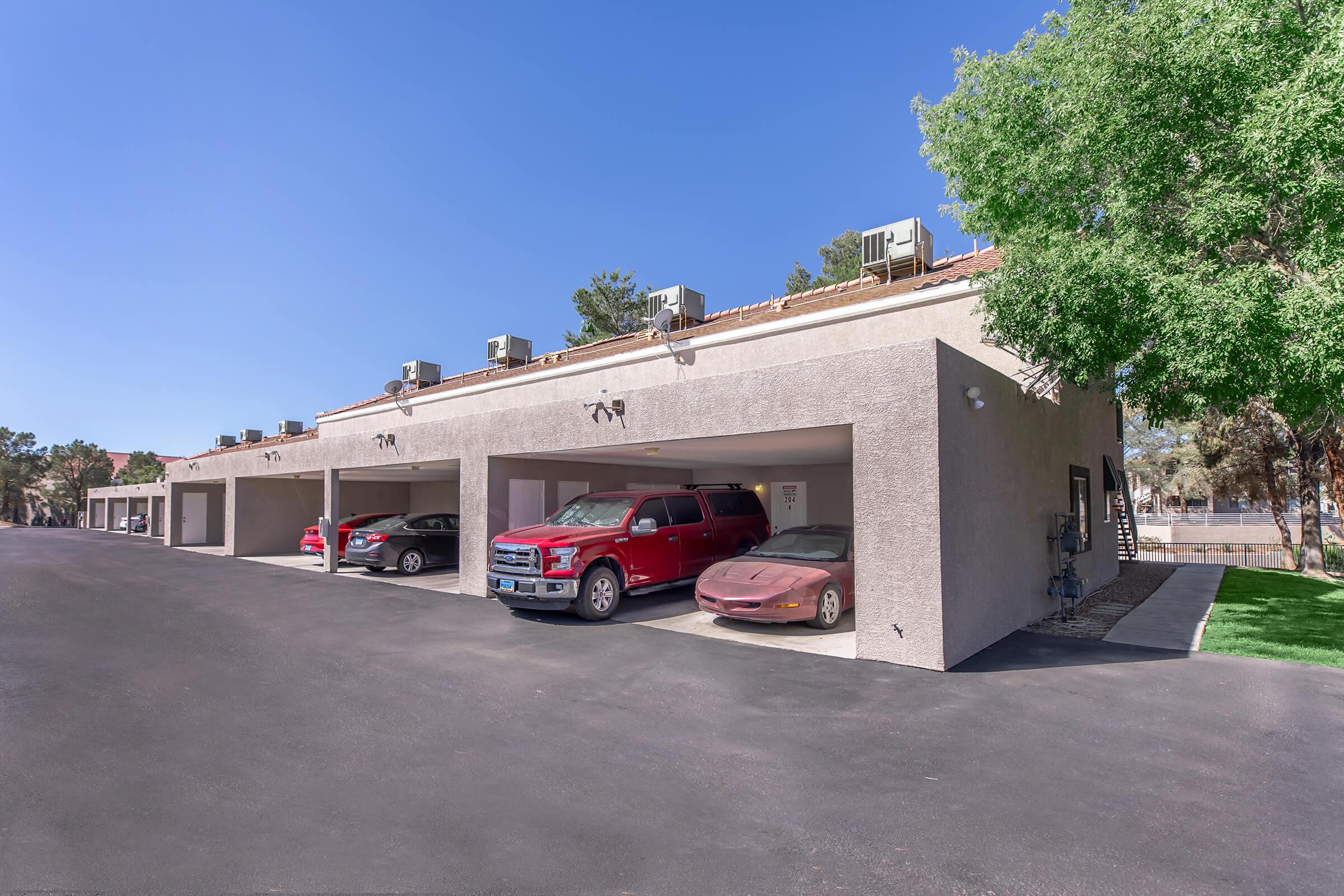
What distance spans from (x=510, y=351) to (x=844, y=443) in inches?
524

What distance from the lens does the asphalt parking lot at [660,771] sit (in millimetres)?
3354

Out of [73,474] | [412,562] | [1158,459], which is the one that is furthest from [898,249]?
[73,474]

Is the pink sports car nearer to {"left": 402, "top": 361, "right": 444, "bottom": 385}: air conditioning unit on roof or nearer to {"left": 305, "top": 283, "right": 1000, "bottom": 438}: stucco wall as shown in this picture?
{"left": 305, "top": 283, "right": 1000, "bottom": 438}: stucco wall

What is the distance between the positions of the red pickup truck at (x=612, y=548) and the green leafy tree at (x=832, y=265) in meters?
22.3

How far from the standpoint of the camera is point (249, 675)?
7.06 meters

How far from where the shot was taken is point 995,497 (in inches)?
331

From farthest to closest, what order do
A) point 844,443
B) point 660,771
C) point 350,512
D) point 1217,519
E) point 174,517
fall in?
point 1217,519 < point 174,517 < point 350,512 < point 844,443 < point 660,771

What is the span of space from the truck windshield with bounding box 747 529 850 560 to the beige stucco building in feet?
4.70

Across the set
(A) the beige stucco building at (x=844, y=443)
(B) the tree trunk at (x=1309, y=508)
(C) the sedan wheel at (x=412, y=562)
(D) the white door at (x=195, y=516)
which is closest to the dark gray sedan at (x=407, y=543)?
(C) the sedan wheel at (x=412, y=562)

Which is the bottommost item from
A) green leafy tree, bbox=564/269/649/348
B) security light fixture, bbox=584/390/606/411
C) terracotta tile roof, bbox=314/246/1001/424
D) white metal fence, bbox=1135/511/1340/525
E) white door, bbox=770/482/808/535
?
white metal fence, bbox=1135/511/1340/525

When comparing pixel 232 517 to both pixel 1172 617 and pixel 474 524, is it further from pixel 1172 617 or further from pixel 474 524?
pixel 1172 617

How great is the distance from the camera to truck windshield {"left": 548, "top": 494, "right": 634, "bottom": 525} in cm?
1081

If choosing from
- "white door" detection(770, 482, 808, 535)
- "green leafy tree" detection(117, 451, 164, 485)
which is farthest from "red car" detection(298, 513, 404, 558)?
"green leafy tree" detection(117, 451, 164, 485)

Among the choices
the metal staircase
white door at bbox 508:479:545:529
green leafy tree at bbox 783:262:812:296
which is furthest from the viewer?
green leafy tree at bbox 783:262:812:296
